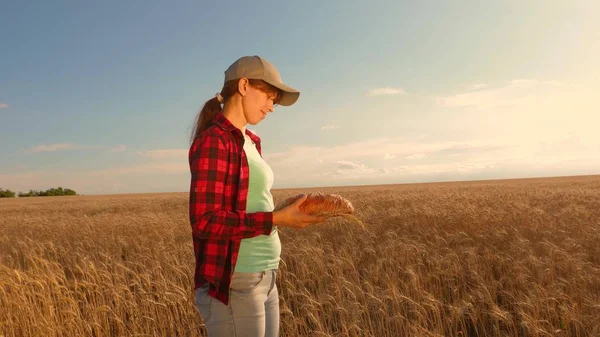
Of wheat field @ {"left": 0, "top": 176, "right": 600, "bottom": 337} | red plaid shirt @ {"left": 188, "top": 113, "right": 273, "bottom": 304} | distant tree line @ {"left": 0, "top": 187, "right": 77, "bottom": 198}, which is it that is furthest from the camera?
distant tree line @ {"left": 0, "top": 187, "right": 77, "bottom": 198}

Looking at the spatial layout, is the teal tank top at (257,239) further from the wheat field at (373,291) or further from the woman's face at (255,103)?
the wheat field at (373,291)

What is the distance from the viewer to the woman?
1712 millimetres

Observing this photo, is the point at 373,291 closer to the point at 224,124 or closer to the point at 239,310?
the point at 239,310

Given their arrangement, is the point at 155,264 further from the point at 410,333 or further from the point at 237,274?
the point at 237,274

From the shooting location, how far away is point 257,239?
1869 mm

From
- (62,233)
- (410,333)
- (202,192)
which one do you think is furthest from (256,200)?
(62,233)

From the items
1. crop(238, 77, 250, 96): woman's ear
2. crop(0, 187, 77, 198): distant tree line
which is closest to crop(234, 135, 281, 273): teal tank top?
crop(238, 77, 250, 96): woman's ear

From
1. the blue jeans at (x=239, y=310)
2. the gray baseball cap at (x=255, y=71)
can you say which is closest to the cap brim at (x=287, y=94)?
the gray baseball cap at (x=255, y=71)

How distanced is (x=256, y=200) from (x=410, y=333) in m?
2.54

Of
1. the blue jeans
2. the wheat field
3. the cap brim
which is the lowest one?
the wheat field

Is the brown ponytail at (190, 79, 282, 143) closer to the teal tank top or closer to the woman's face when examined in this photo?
the woman's face

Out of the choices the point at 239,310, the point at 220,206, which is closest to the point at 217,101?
the point at 220,206

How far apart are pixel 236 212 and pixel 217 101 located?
625 mm

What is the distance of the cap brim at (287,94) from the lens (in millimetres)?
1887
